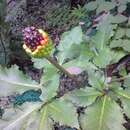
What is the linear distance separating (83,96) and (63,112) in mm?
90

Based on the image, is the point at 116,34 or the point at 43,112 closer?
the point at 43,112

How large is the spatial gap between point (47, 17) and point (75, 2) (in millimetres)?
204

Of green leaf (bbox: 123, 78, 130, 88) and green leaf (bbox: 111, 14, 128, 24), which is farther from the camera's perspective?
green leaf (bbox: 111, 14, 128, 24)

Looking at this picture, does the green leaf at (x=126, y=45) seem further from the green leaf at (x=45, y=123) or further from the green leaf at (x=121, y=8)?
the green leaf at (x=45, y=123)

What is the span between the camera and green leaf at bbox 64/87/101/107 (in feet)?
4.41

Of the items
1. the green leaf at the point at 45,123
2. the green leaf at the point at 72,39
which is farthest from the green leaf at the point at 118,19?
the green leaf at the point at 45,123

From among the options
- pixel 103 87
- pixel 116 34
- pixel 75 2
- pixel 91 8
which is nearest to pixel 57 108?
pixel 103 87

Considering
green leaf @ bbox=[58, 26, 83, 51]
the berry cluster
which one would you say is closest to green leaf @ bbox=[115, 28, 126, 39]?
green leaf @ bbox=[58, 26, 83, 51]

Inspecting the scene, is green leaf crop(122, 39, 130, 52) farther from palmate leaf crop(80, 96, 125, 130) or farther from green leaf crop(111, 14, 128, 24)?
palmate leaf crop(80, 96, 125, 130)

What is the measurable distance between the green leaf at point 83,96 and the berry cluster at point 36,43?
0.32 m

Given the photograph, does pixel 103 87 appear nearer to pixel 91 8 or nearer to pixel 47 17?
pixel 91 8

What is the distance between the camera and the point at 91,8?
1.87 m

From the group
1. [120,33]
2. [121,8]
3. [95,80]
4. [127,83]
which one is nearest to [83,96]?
[95,80]

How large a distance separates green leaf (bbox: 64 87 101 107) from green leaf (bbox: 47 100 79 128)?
0.08ft
